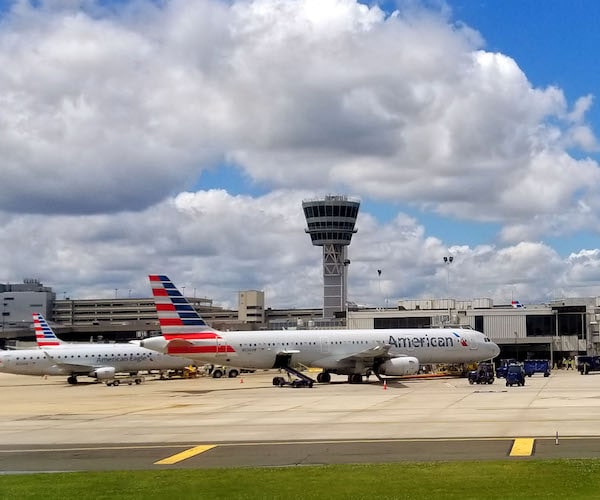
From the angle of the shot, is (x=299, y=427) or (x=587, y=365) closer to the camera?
(x=299, y=427)

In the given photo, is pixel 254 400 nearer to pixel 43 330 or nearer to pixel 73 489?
pixel 73 489

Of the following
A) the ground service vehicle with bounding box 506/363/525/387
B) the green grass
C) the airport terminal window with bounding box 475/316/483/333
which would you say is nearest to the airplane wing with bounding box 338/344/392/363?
the ground service vehicle with bounding box 506/363/525/387

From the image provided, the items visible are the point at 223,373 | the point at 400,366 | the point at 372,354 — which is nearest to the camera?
the point at 400,366

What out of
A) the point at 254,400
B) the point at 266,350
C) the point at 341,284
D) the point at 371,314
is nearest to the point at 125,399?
the point at 254,400

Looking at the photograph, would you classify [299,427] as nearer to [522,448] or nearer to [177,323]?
[522,448]

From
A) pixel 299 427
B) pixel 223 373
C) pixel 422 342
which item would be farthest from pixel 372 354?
pixel 299 427

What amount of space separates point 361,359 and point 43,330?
4510 centimetres

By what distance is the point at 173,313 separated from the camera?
65.4 m

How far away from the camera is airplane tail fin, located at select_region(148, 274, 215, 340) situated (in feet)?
213

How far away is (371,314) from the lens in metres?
121

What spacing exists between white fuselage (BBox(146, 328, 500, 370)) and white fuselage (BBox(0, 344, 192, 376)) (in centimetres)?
1419

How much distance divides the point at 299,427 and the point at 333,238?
152669 mm

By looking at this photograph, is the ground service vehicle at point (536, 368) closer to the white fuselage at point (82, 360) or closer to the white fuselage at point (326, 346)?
the white fuselage at point (326, 346)

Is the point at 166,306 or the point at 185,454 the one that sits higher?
the point at 166,306
